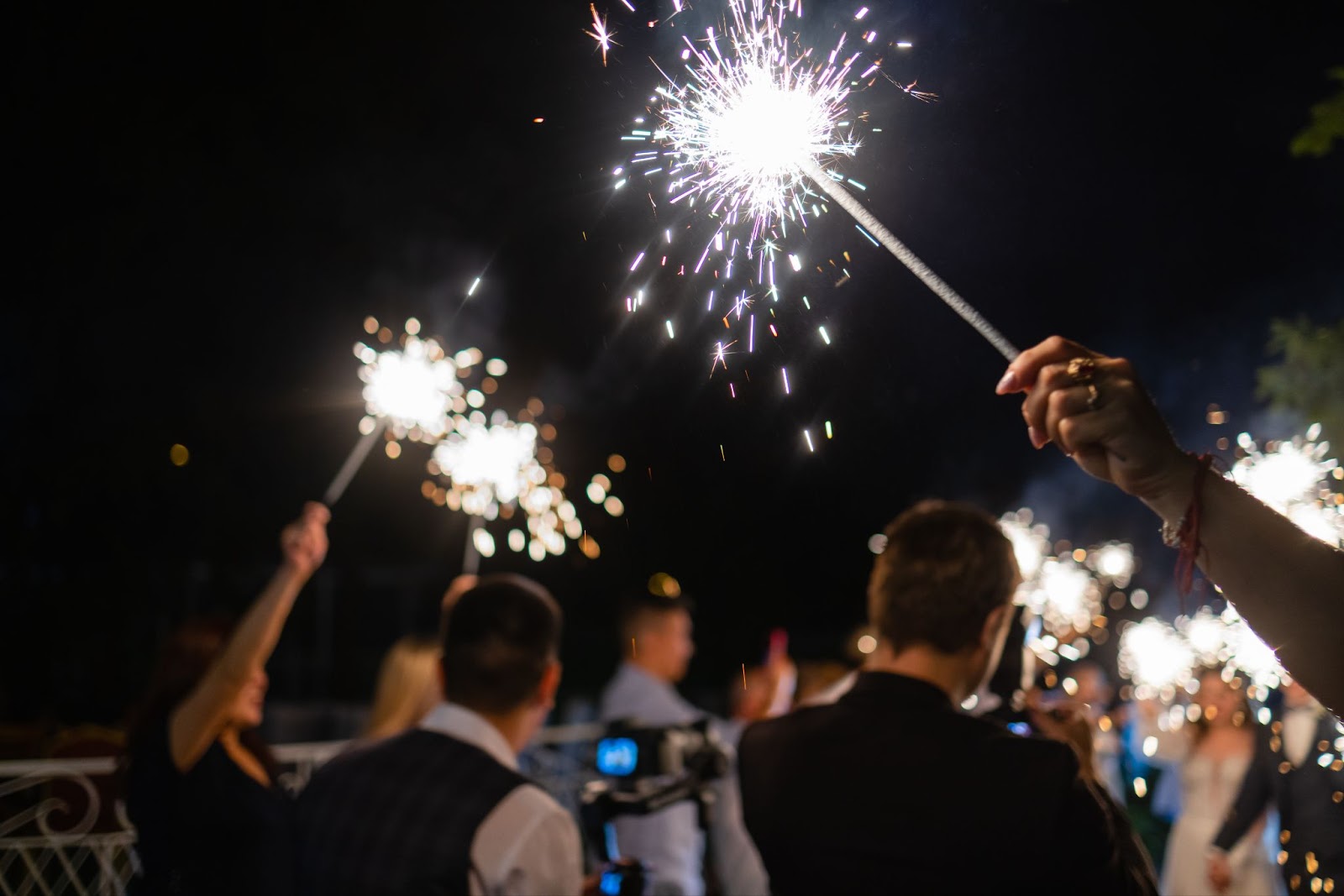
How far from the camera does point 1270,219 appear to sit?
600 cm

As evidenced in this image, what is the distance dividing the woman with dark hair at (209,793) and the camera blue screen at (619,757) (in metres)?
1.12

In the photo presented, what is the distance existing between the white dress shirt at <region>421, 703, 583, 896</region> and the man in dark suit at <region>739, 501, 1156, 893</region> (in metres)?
0.46

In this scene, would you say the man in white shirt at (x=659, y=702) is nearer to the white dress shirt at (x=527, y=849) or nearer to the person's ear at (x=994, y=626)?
the white dress shirt at (x=527, y=849)

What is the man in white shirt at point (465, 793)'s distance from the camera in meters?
2.41

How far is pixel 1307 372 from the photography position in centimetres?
636

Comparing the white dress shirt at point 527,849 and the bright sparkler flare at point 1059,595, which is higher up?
the bright sparkler flare at point 1059,595

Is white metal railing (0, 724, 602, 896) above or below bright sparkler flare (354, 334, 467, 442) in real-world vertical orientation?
below

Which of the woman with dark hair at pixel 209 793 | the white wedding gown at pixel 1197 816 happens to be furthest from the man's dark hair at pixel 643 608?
the white wedding gown at pixel 1197 816

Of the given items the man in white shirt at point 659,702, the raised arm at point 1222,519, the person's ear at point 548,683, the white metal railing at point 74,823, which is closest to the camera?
the raised arm at point 1222,519

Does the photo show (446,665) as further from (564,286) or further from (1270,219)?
(1270,219)

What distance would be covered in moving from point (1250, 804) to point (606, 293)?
170 inches

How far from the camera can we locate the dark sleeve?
5059 millimetres

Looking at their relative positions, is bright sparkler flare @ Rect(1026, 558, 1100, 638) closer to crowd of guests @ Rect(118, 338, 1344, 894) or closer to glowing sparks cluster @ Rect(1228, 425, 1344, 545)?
glowing sparks cluster @ Rect(1228, 425, 1344, 545)

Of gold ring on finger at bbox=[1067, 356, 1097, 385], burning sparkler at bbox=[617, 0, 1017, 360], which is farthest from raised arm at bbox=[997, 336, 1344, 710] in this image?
burning sparkler at bbox=[617, 0, 1017, 360]
